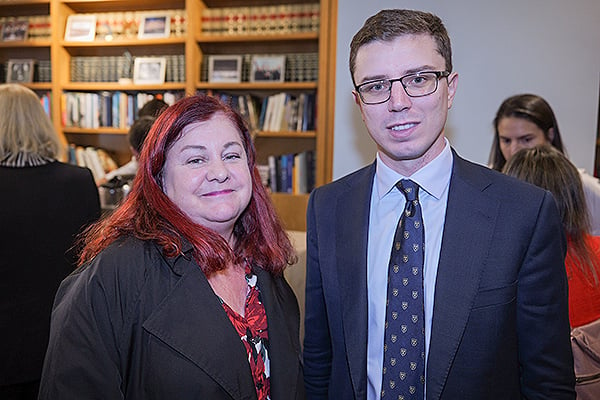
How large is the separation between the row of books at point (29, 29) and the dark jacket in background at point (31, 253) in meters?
3.00

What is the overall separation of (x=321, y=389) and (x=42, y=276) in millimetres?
1263

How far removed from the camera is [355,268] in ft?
4.16

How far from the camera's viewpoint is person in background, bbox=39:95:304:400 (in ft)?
3.49

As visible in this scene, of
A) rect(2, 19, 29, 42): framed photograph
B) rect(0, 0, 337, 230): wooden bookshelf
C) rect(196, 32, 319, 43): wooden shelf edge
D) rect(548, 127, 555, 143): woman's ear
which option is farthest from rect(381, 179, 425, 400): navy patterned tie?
rect(2, 19, 29, 42): framed photograph

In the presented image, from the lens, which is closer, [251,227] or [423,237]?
[423,237]

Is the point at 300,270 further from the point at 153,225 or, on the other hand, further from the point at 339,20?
the point at 153,225

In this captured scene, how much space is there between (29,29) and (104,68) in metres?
0.81

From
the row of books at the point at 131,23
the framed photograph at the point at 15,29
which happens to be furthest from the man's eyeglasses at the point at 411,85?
the framed photograph at the point at 15,29

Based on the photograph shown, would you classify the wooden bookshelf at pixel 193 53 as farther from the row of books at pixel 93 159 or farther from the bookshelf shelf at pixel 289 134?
the row of books at pixel 93 159

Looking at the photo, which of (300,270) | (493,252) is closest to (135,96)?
(300,270)

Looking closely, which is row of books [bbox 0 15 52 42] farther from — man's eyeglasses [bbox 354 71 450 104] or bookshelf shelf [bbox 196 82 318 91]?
man's eyeglasses [bbox 354 71 450 104]

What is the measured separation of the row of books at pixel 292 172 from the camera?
394 cm

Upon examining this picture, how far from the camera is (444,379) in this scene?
3.70ft

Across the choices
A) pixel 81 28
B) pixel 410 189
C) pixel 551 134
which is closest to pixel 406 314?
pixel 410 189
